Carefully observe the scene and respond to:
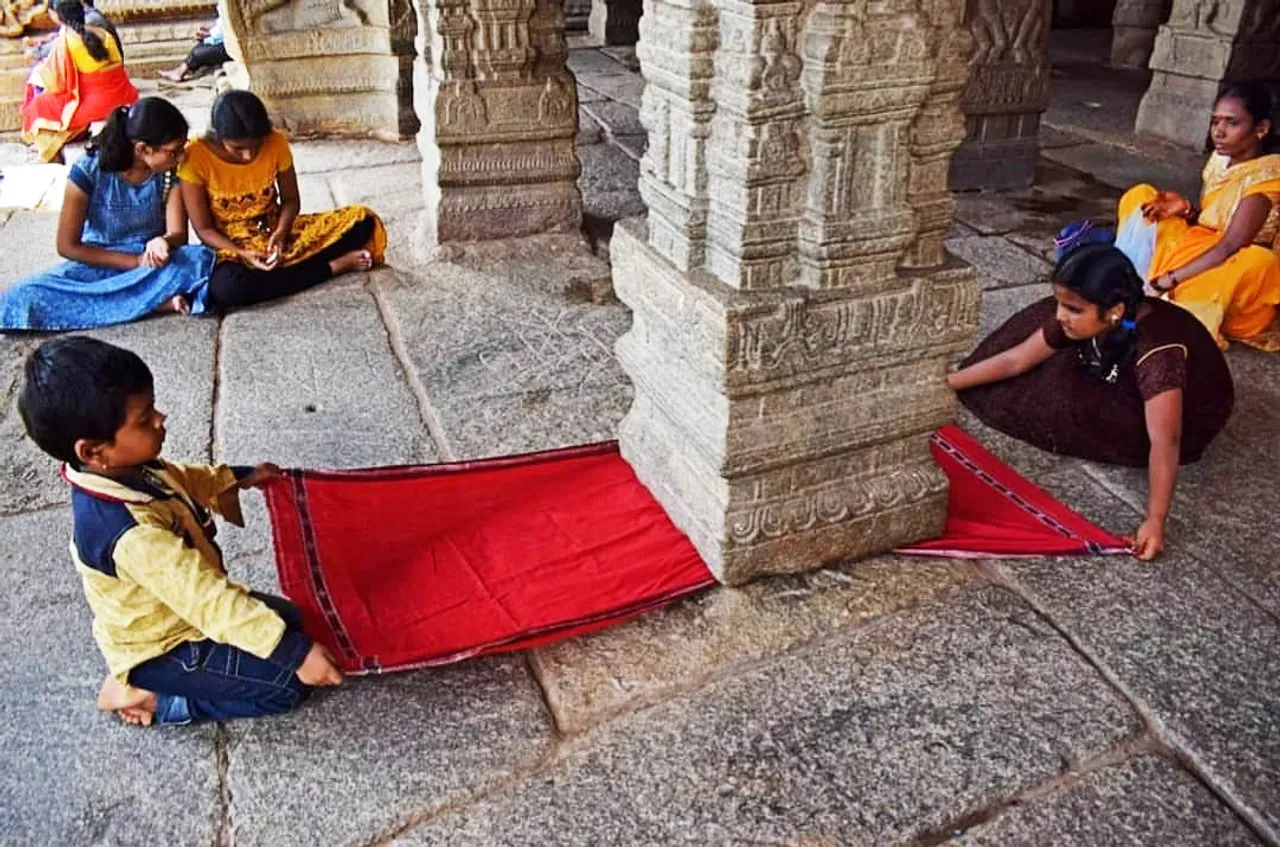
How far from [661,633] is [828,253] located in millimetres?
931

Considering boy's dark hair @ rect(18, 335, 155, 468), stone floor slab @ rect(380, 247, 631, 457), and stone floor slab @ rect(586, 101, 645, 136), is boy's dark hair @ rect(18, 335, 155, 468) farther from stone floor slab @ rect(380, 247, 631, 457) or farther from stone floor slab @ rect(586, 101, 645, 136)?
stone floor slab @ rect(586, 101, 645, 136)

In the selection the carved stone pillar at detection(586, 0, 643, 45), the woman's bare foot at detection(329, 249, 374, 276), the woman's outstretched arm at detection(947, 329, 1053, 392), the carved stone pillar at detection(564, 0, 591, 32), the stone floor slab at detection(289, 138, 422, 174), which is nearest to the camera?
the woman's outstretched arm at detection(947, 329, 1053, 392)

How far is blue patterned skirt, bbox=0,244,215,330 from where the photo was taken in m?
4.32

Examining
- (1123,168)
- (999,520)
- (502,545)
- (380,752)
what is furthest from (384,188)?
(380,752)

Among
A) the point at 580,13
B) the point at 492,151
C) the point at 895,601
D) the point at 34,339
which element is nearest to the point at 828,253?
the point at 895,601

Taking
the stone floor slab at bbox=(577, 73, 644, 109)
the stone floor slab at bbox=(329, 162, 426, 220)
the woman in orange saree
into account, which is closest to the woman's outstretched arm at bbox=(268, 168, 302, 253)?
the stone floor slab at bbox=(329, 162, 426, 220)

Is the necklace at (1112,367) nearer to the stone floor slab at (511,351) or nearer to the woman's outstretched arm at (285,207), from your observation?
the stone floor slab at (511,351)

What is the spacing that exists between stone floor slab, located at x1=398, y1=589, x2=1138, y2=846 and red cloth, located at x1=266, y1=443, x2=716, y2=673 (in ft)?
1.25

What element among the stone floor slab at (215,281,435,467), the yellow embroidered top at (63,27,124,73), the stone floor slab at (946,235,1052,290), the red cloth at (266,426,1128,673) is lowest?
the stone floor slab at (215,281,435,467)

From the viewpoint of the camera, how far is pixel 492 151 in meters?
4.99

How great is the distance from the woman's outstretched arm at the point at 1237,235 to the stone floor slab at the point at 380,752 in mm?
3010

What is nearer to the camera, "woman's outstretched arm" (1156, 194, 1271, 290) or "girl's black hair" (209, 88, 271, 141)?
"woman's outstretched arm" (1156, 194, 1271, 290)

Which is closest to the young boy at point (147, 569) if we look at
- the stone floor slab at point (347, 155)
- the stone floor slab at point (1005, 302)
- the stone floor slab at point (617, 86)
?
the stone floor slab at point (1005, 302)

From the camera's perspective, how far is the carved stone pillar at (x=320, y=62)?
685cm
